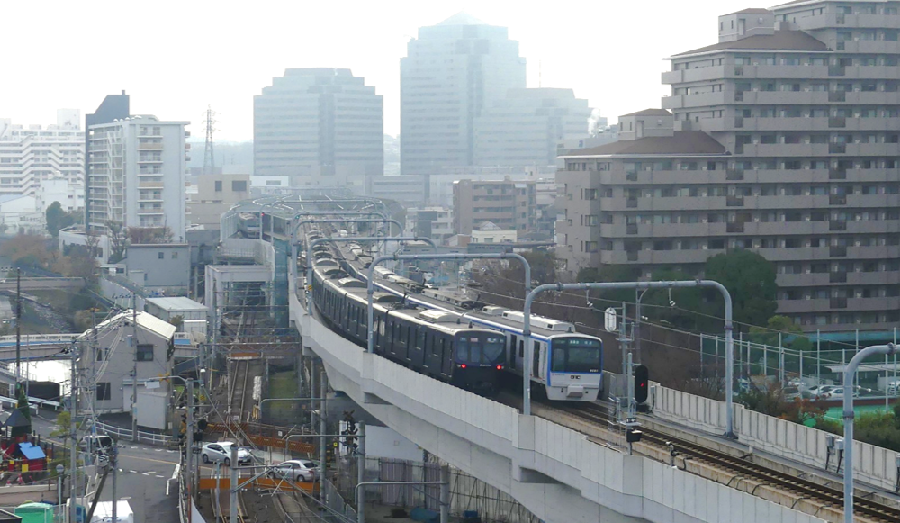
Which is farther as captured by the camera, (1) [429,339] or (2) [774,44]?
(2) [774,44]

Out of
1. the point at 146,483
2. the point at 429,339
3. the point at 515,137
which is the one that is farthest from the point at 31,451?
the point at 515,137

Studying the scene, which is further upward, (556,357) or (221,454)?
(556,357)

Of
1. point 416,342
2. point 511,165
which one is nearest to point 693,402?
point 416,342

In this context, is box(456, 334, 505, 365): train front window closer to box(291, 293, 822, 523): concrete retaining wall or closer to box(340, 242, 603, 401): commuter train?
box(340, 242, 603, 401): commuter train

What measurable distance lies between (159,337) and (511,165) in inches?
5533

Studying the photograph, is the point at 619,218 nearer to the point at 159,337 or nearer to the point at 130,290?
the point at 159,337

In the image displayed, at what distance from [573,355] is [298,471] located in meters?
11.8

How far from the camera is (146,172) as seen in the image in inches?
3627

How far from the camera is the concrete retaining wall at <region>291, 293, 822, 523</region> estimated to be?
1322cm

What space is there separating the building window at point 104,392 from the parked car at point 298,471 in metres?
12.0

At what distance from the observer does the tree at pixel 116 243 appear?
80.7 m

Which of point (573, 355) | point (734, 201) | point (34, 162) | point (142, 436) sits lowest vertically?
point (142, 436)

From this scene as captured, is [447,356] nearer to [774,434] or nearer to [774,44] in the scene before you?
[774,434]

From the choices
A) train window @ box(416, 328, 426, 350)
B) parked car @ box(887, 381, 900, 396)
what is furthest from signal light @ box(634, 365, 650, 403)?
parked car @ box(887, 381, 900, 396)
